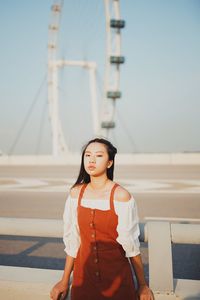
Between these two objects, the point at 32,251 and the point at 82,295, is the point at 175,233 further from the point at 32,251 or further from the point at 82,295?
the point at 32,251

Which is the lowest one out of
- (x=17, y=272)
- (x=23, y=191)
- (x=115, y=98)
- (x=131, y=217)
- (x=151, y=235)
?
(x=23, y=191)

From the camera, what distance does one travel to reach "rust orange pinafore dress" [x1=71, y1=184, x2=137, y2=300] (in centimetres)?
156

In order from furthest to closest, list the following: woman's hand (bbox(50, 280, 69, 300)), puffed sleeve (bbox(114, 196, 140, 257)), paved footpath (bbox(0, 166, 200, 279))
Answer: paved footpath (bbox(0, 166, 200, 279)) < woman's hand (bbox(50, 280, 69, 300)) < puffed sleeve (bbox(114, 196, 140, 257))

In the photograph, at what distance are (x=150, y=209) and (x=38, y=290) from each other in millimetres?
4610

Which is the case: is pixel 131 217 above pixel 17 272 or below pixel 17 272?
above

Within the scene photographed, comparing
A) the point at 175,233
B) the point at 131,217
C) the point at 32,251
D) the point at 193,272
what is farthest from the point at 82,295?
the point at 32,251

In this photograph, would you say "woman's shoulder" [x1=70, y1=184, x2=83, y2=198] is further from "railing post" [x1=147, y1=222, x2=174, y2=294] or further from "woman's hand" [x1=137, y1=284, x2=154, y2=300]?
"woman's hand" [x1=137, y1=284, x2=154, y2=300]

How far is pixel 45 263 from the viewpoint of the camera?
11.1ft

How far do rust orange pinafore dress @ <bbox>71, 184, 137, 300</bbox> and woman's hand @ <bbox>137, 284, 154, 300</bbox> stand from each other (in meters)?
0.06

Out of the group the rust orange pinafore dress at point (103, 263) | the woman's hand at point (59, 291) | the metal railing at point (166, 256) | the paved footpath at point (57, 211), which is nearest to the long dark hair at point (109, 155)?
the rust orange pinafore dress at point (103, 263)

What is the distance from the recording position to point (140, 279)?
1.64m

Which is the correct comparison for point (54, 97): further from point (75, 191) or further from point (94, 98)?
point (75, 191)

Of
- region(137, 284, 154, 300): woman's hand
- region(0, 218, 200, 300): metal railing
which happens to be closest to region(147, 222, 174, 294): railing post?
region(0, 218, 200, 300): metal railing

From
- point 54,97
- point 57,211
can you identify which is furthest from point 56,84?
→ point 57,211
